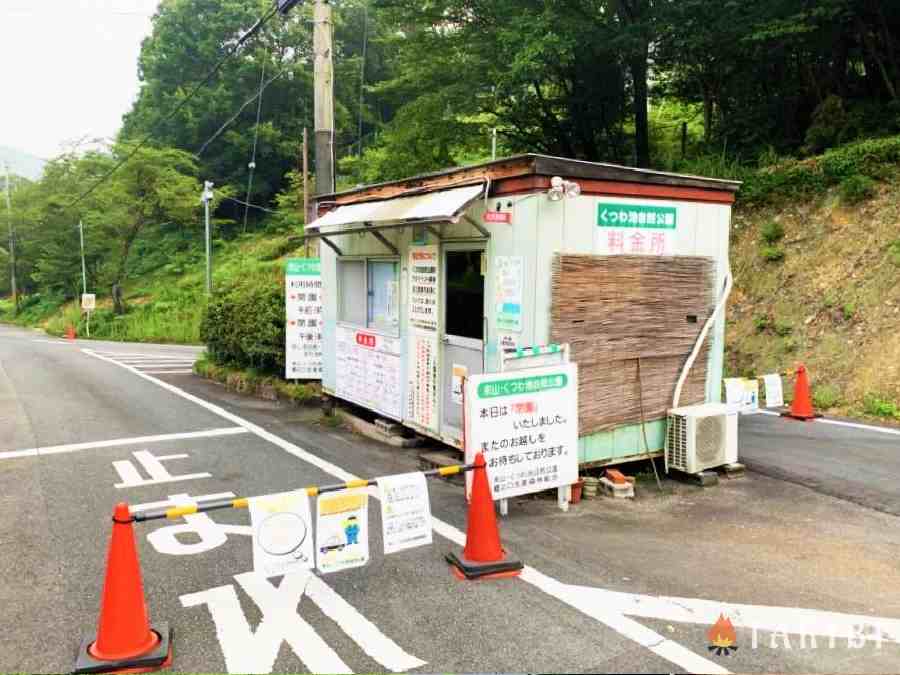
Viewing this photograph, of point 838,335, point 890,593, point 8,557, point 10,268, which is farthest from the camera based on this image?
point 10,268

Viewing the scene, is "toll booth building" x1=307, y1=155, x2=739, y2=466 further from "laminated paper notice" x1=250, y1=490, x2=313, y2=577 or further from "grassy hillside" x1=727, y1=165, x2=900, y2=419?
"grassy hillside" x1=727, y1=165, x2=900, y2=419

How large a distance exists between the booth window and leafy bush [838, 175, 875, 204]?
9672 millimetres

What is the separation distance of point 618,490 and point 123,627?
14.3 feet

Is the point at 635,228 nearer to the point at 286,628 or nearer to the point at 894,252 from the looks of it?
the point at 286,628

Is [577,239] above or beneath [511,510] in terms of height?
above

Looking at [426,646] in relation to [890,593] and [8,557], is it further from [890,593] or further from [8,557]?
[8,557]

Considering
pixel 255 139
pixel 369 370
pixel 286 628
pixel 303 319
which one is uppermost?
pixel 255 139

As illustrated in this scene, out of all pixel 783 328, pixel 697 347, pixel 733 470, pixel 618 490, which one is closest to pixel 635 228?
pixel 697 347

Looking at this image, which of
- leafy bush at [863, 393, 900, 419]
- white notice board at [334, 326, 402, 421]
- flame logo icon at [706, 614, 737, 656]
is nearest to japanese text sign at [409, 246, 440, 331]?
white notice board at [334, 326, 402, 421]

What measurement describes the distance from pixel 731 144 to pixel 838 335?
7.63 metres

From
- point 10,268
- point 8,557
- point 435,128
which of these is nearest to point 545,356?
point 8,557

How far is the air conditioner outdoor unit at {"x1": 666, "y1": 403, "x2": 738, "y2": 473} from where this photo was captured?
22.4 ft

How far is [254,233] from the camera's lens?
42.1 meters

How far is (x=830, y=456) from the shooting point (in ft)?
25.8
